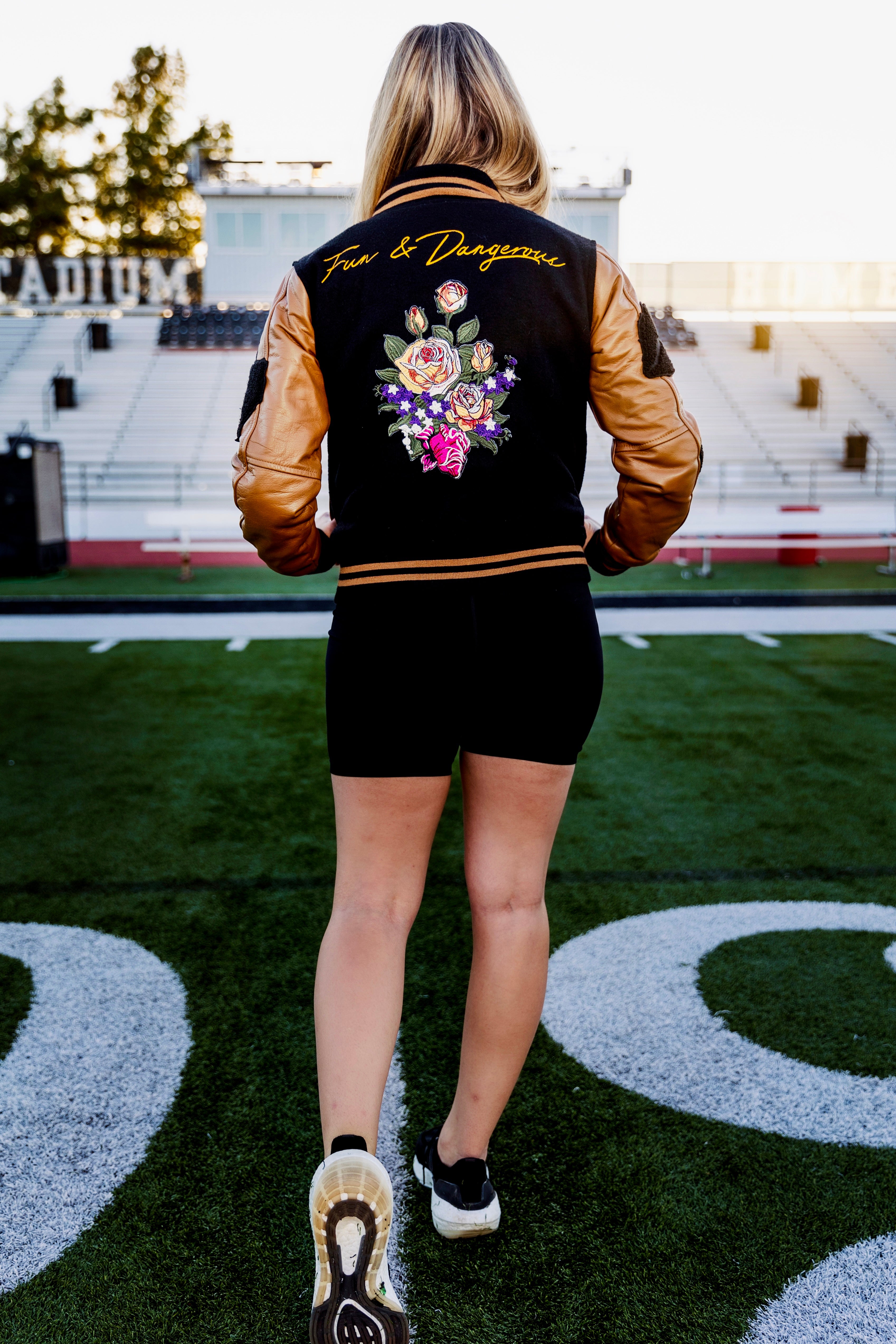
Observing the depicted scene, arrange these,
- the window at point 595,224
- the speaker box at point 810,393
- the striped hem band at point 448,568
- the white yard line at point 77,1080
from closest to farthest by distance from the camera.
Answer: the striped hem band at point 448,568, the white yard line at point 77,1080, the speaker box at point 810,393, the window at point 595,224

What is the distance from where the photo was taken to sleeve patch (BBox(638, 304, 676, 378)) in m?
→ 1.42

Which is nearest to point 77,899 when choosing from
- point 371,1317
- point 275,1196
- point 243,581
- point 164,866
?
point 164,866

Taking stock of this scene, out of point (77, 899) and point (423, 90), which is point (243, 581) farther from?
point (423, 90)

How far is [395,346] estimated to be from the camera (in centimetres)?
136

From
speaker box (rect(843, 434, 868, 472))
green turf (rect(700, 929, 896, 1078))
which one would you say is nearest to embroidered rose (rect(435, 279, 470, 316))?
green turf (rect(700, 929, 896, 1078))

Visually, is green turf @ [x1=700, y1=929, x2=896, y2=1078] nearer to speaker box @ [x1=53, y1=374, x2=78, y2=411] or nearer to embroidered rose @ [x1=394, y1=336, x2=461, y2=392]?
embroidered rose @ [x1=394, y1=336, x2=461, y2=392]

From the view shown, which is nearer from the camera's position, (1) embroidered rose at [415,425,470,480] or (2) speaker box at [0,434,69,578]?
(1) embroidered rose at [415,425,470,480]

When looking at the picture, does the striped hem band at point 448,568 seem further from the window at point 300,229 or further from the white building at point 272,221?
the window at point 300,229

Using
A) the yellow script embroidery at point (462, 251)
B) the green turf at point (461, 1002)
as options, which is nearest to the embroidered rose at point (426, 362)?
the yellow script embroidery at point (462, 251)

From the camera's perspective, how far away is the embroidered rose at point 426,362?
4.45 ft

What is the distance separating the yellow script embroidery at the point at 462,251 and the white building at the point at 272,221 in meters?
29.9

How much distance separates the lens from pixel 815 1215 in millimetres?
1585

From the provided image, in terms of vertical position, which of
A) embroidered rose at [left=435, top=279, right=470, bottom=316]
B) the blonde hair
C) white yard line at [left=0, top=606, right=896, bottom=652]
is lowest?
white yard line at [left=0, top=606, right=896, bottom=652]

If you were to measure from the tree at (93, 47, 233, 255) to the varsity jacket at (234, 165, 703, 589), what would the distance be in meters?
42.6
